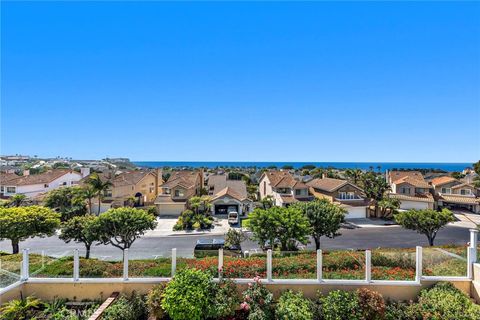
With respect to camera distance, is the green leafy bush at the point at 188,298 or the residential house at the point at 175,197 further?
the residential house at the point at 175,197

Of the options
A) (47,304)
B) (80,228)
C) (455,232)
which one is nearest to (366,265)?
(47,304)

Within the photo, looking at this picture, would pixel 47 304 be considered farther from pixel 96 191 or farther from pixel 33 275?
pixel 96 191

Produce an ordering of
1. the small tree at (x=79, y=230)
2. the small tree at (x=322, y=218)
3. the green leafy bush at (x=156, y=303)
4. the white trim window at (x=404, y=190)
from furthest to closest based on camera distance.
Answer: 1. the white trim window at (x=404, y=190)
2. the small tree at (x=322, y=218)
3. the small tree at (x=79, y=230)
4. the green leafy bush at (x=156, y=303)

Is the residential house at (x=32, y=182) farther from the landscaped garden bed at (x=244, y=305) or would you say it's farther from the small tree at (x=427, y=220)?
the small tree at (x=427, y=220)

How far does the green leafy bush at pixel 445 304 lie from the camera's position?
970 cm

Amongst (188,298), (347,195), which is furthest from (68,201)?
(347,195)

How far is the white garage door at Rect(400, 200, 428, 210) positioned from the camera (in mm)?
45562

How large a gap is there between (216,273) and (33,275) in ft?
24.7

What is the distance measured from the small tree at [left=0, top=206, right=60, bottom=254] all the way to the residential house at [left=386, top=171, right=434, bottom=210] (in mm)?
48756

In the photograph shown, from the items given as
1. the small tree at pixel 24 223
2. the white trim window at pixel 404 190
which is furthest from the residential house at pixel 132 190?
the white trim window at pixel 404 190

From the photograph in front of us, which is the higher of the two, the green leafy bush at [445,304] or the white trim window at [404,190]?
the white trim window at [404,190]

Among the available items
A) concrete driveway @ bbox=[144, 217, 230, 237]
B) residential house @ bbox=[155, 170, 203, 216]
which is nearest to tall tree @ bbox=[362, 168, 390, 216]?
concrete driveway @ bbox=[144, 217, 230, 237]

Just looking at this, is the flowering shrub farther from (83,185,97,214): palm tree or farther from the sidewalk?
(83,185,97,214): palm tree

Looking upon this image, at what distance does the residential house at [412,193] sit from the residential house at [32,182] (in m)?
63.0
